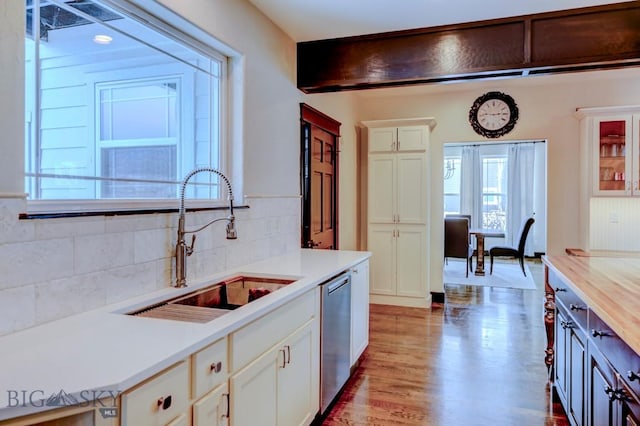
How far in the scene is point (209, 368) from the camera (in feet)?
4.55

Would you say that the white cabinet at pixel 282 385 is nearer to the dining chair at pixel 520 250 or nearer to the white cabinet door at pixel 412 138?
the white cabinet door at pixel 412 138

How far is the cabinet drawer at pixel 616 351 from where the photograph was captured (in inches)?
51.6

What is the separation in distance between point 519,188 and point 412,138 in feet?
16.4

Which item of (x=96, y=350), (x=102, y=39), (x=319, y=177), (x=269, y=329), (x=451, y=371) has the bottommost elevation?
(x=451, y=371)

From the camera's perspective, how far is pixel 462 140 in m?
5.15

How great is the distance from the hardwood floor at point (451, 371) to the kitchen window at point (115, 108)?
5.49 ft

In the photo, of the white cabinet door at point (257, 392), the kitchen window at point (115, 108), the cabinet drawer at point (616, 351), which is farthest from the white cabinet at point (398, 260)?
the white cabinet door at point (257, 392)

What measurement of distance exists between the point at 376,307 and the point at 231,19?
3608 mm

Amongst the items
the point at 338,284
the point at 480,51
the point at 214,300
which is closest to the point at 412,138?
the point at 480,51

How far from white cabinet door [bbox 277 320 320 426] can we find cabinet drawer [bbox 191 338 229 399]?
19.0 inches

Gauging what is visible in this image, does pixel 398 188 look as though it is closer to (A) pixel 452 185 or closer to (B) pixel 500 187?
(A) pixel 452 185

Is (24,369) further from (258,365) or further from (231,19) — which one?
(231,19)

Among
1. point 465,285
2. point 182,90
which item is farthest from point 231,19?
point 465,285

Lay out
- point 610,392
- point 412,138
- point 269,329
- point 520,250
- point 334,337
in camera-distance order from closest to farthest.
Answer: point 610,392, point 269,329, point 334,337, point 412,138, point 520,250
